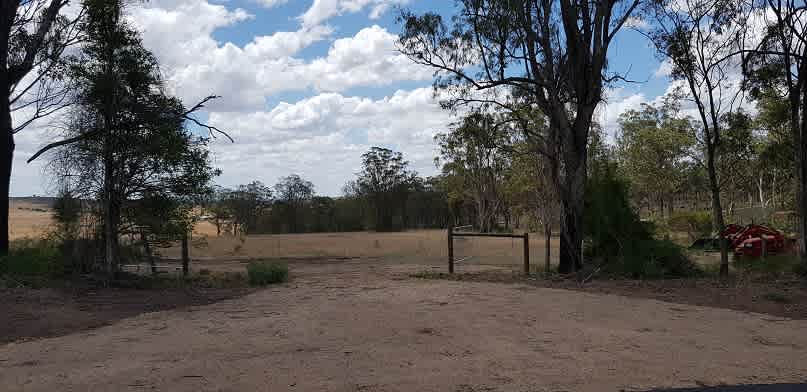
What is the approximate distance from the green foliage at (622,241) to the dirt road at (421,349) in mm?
3715

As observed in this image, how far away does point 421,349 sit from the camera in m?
7.62

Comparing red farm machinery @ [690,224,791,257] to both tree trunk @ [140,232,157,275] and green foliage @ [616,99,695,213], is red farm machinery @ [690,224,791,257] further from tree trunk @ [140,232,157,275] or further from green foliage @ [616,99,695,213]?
green foliage @ [616,99,695,213]

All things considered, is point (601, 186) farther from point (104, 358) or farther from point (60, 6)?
point (60, 6)

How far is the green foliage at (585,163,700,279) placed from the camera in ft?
48.9

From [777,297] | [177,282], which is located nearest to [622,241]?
[777,297]

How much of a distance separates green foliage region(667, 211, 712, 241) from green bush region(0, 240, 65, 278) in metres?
30.5

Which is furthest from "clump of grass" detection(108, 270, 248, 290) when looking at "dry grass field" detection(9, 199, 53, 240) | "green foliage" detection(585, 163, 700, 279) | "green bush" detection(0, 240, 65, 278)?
"green foliage" detection(585, 163, 700, 279)

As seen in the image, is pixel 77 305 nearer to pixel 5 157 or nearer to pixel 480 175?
pixel 5 157

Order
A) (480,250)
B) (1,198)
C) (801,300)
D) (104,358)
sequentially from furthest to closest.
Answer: (480,250) → (1,198) → (801,300) → (104,358)

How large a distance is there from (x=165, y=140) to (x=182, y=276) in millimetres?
3936

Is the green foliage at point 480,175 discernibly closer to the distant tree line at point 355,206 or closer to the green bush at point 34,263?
the distant tree line at point 355,206

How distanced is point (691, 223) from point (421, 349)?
34113mm

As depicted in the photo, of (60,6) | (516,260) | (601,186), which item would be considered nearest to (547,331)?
(601,186)

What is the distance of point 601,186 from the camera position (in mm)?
15750
